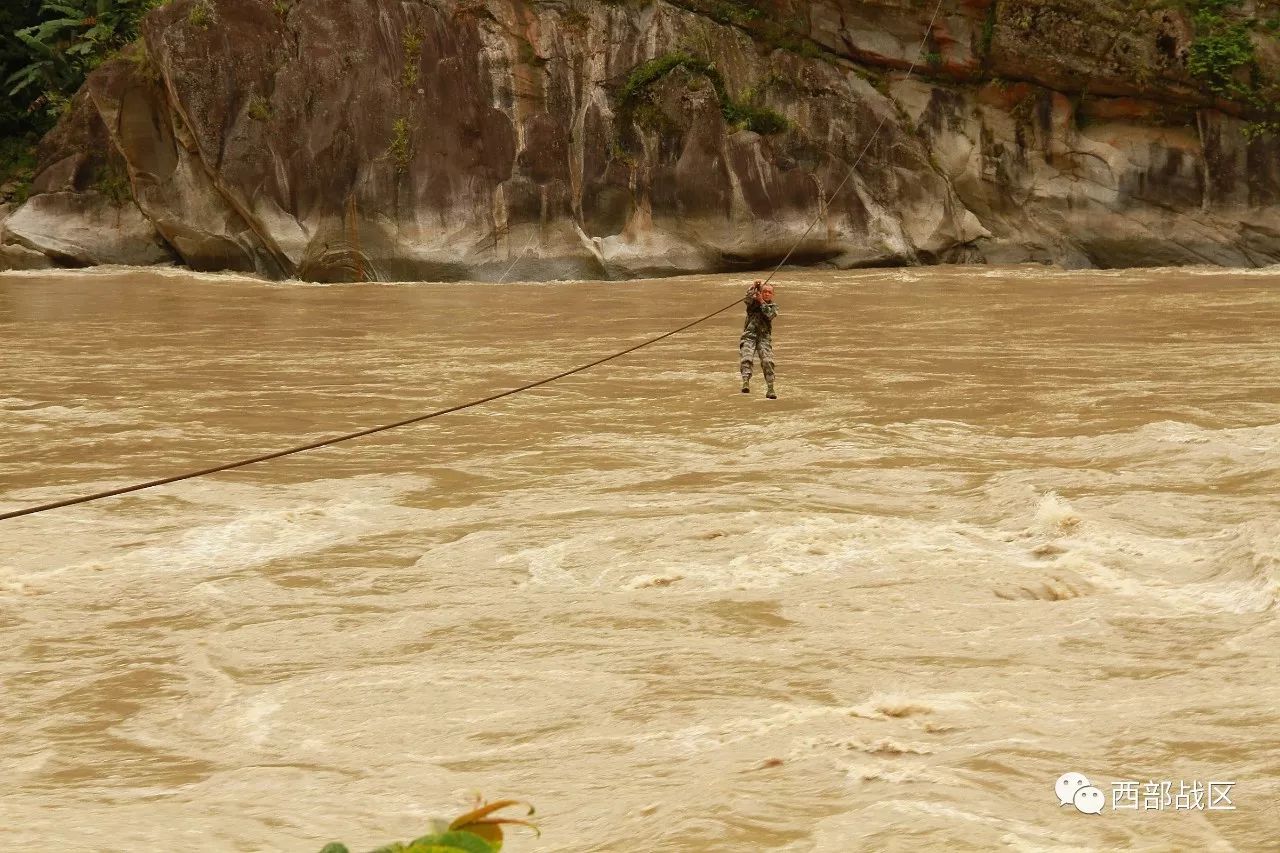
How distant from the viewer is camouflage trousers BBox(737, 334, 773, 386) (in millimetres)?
11727

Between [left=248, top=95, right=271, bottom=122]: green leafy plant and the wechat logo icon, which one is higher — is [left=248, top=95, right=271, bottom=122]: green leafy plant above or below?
above

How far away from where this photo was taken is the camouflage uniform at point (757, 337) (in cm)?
1178

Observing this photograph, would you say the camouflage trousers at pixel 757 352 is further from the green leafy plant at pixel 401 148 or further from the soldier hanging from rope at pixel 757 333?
the green leafy plant at pixel 401 148

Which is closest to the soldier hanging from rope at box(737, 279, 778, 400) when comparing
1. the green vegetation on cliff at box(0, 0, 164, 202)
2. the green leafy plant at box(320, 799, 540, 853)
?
the green leafy plant at box(320, 799, 540, 853)

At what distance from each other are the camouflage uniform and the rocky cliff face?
1263cm

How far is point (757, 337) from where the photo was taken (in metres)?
11.9

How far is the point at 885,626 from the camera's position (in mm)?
5613

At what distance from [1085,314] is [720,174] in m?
8.72

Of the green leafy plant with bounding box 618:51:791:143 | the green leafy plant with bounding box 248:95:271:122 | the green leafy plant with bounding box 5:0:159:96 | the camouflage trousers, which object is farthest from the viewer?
the green leafy plant with bounding box 5:0:159:96

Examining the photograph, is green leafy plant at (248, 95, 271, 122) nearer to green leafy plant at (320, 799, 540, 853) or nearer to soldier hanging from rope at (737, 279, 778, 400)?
soldier hanging from rope at (737, 279, 778, 400)

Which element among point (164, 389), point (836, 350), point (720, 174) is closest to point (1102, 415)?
point (836, 350)

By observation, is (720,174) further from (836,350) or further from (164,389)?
(164,389)

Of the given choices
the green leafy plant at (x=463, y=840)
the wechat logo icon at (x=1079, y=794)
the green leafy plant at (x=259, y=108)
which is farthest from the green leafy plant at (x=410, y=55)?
the green leafy plant at (x=463, y=840)

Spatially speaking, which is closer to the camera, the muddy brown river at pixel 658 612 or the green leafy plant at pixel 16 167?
the muddy brown river at pixel 658 612
